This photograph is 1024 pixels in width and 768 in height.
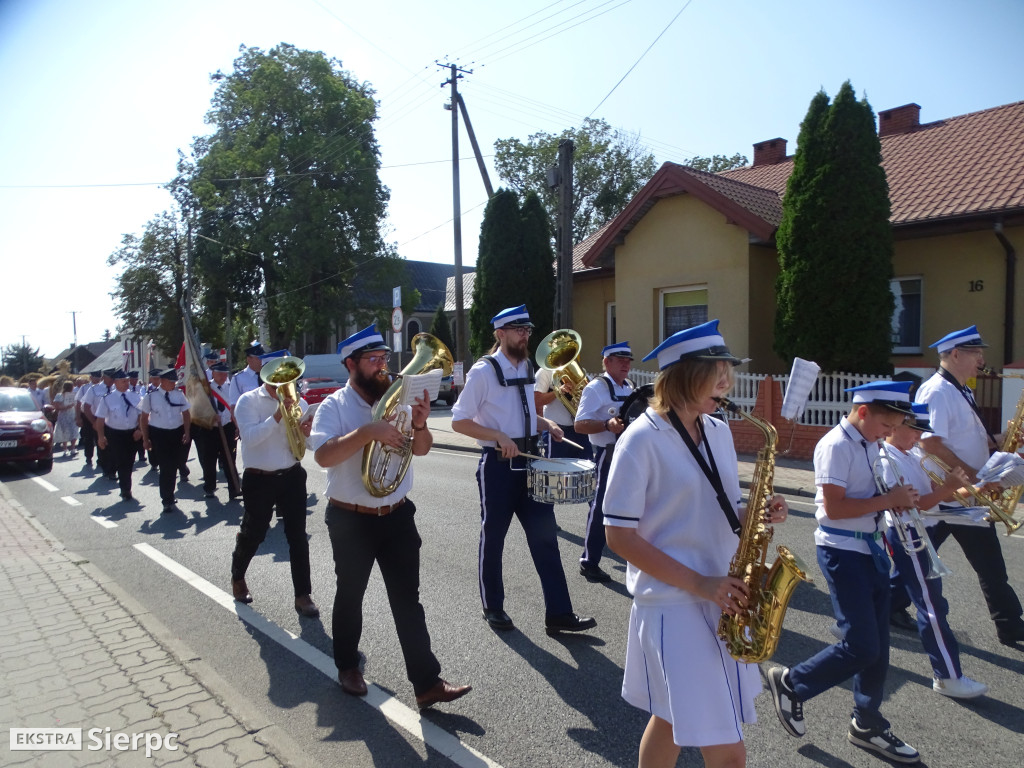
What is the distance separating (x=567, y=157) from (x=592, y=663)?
1184 cm

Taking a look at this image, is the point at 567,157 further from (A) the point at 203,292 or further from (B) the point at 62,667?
(A) the point at 203,292

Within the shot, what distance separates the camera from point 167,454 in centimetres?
971

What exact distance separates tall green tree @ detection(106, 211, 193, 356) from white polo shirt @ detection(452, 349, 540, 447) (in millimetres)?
45235

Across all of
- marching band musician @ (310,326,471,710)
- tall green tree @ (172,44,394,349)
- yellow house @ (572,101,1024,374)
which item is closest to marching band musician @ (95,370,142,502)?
marching band musician @ (310,326,471,710)

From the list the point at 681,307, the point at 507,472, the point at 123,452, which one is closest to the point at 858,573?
the point at 507,472

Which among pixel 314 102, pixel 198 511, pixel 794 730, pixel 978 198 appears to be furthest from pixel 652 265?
pixel 314 102

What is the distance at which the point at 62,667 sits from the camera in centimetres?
431

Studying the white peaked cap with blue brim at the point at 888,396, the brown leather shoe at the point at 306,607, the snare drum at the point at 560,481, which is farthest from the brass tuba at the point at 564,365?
the white peaked cap with blue brim at the point at 888,396

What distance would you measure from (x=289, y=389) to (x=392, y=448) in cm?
254

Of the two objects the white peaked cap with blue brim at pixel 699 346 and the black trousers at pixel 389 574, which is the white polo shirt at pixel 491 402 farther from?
the white peaked cap with blue brim at pixel 699 346

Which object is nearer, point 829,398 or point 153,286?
point 829,398

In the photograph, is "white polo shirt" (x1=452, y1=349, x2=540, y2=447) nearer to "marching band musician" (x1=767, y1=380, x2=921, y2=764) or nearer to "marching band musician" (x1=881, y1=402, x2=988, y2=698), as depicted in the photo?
"marching band musician" (x1=767, y1=380, x2=921, y2=764)

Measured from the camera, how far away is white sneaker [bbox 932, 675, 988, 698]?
375 centimetres

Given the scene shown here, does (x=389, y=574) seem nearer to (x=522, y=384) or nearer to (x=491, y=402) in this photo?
(x=491, y=402)
